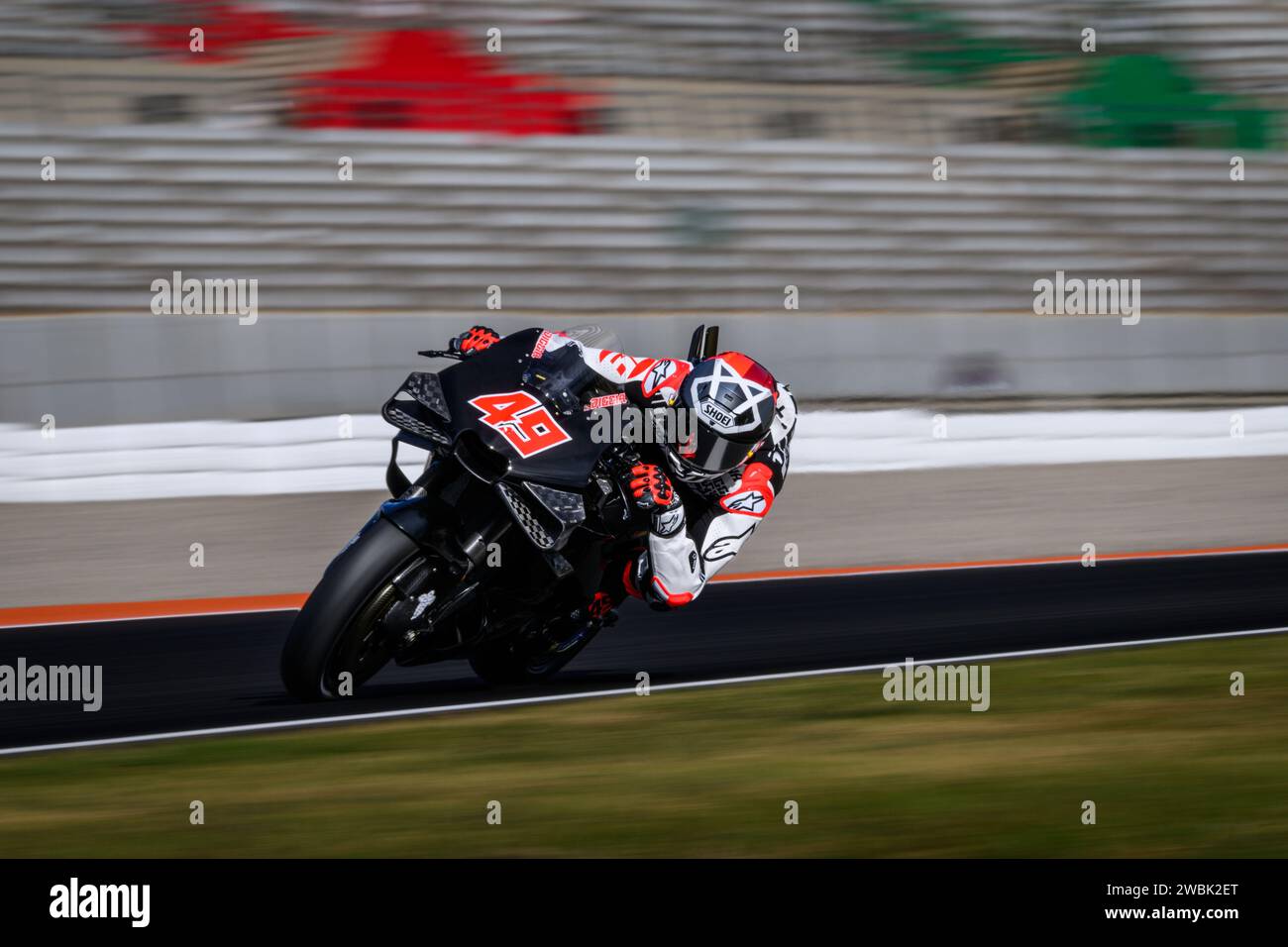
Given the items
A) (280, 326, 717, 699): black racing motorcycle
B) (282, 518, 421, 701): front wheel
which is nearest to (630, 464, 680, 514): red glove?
(280, 326, 717, 699): black racing motorcycle

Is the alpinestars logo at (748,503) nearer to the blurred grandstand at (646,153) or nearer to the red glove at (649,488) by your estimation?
the red glove at (649,488)

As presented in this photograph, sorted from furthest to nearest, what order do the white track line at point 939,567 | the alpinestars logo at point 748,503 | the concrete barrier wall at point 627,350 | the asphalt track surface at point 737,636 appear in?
the concrete barrier wall at point 627,350 → the white track line at point 939,567 → the asphalt track surface at point 737,636 → the alpinestars logo at point 748,503

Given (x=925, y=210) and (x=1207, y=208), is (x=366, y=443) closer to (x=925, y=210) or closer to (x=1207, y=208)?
(x=925, y=210)

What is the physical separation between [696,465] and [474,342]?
38.9 inches

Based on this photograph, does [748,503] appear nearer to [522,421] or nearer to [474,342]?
[522,421]

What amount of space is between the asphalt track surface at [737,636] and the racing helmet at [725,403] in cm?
141

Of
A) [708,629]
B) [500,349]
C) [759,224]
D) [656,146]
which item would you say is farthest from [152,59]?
[500,349]

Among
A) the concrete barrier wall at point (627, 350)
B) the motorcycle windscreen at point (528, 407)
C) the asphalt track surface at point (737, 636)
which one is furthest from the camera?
the concrete barrier wall at point (627, 350)

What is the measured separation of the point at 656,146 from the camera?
1645 cm

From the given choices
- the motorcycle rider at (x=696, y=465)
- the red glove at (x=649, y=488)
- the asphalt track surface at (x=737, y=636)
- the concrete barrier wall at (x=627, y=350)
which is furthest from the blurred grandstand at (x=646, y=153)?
the red glove at (x=649, y=488)

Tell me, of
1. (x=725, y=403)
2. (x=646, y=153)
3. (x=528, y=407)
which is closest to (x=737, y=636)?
(x=725, y=403)

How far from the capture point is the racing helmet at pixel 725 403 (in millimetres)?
5809

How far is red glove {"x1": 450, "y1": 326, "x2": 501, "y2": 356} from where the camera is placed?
6.16m

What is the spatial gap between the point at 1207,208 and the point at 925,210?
11.6ft
